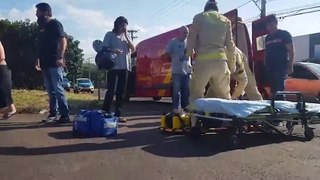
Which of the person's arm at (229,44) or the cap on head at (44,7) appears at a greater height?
the cap on head at (44,7)

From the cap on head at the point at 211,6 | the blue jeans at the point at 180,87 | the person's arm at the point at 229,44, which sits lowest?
the blue jeans at the point at 180,87

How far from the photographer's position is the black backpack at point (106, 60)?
26.9ft

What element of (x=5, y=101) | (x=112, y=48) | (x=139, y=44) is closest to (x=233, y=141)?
(x=5, y=101)

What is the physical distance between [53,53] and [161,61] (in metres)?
7.49

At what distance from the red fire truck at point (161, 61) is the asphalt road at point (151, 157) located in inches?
154

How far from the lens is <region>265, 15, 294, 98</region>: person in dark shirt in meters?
8.48

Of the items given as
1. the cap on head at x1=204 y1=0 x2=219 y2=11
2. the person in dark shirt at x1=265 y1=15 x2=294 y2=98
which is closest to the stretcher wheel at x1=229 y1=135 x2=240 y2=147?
the cap on head at x1=204 y1=0 x2=219 y2=11

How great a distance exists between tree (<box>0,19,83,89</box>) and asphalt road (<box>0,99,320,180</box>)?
3141cm

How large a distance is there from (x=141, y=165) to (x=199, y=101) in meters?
1.96

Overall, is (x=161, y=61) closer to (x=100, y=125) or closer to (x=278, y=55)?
(x=278, y=55)

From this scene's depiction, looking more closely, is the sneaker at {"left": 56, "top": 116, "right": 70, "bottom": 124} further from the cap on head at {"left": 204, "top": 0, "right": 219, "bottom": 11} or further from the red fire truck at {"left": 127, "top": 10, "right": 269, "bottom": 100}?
the red fire truck at {"left": 127, "top": 10, "right": 269, "bottom": 100}

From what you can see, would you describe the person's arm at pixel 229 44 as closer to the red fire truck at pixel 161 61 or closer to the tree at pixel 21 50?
the red fire truck at pixel 161 61

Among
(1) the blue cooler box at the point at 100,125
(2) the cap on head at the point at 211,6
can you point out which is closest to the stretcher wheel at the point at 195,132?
(1) the blue cooler box at the point at 100,125

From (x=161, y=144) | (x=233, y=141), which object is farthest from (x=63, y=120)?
(x=233, y=141)
